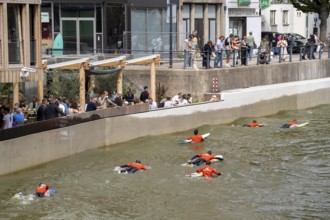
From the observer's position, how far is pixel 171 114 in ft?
115

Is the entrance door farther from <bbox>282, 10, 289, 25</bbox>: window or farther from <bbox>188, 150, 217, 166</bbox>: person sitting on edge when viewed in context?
<bbox>282, 10, 289, 25</bbox>: window

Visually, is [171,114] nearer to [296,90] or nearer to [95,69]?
[95,69]

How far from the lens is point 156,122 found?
1346 inches

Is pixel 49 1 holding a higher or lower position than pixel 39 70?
higher

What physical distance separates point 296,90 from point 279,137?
9.57 metres

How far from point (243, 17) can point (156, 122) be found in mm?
21991

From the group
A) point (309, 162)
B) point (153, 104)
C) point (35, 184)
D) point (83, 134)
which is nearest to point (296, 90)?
point (153, 104)

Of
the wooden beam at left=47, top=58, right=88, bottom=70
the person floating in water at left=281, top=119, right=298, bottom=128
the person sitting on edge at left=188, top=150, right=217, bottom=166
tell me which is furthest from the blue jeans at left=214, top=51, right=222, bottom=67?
the person sitting on edge at left=188, top=150, right=217, bottom=166

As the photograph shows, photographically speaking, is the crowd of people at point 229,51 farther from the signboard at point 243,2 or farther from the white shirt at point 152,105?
the signboard at point 243,2

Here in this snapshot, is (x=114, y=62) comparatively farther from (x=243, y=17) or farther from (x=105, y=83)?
(x=243, y=17)

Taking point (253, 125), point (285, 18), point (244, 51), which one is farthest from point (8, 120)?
point (285, 18)

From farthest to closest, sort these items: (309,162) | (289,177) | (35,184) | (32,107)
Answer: (32,107)
(309,162)
(289,177)
(35,184)

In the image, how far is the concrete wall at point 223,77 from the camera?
38.6 meters

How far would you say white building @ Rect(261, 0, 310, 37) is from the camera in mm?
66875
